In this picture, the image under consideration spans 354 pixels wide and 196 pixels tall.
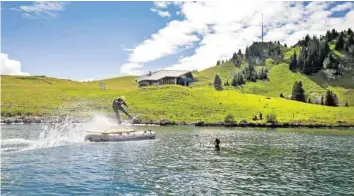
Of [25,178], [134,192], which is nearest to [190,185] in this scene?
[134,192]

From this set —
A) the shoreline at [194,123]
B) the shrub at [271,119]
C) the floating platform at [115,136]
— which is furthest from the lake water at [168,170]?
the shrub at [271,119]

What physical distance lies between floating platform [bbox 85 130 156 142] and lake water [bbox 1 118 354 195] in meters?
5.64

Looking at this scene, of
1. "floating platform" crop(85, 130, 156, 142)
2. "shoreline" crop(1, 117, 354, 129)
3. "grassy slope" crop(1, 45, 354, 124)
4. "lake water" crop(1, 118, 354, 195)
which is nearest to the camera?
"lake water" crop(1, 118, 354, 195)

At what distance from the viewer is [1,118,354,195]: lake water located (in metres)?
29.6

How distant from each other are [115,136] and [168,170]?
93.1ft

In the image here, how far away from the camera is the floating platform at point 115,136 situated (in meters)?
62.5

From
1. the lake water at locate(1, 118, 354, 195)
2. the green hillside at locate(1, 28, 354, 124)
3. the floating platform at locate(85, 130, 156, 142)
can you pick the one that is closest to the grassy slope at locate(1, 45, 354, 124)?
the green hillside at locate(1, 28, 354, 124)

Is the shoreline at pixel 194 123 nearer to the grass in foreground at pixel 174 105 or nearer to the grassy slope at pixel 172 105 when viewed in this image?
the grass in foreground at pixel 174 105

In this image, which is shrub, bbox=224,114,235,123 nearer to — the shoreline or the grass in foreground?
the shoreline

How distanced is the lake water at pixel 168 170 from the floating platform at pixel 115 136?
564 centimetres

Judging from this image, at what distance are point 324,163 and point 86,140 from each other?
37.7 meters

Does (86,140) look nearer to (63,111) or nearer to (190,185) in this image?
(190,185)

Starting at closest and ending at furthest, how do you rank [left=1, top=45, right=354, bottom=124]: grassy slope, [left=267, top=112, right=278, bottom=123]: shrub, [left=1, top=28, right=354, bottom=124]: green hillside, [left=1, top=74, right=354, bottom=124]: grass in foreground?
1. [left=267, top=112, right=278, bottom=123]: shrub
2. [left=1, top=28, right=354, bottom=124]: green hillside
3. [left=1, top=74, right=354, bottom=124]: grass in foreground
4. [left=1, top=45, right=354, bottom=124]: grassy slope

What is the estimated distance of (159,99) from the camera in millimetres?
151875
